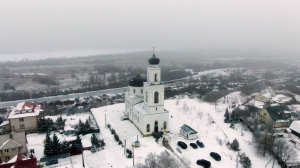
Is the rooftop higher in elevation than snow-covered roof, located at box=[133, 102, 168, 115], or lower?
lower

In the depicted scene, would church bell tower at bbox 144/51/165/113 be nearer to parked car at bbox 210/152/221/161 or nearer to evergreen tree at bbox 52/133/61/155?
parked car at bbox 210/152/221/161

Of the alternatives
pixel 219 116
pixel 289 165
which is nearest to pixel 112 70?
pixel 219 116

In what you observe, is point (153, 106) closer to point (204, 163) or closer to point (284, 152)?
point (204, 163)

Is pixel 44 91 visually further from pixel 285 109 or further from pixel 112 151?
pixel 285 109

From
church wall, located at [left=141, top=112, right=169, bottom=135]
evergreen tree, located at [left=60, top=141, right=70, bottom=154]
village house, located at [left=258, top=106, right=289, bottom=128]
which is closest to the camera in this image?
evergreen tree, located at [left=60, top=141, right=70, bottom=154]

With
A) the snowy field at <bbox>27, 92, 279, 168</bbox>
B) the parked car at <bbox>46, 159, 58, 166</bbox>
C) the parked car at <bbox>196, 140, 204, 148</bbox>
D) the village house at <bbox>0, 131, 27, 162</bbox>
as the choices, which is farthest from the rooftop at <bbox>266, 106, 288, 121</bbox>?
the village house at <bbox>0, 131, 27, 162</bbox>

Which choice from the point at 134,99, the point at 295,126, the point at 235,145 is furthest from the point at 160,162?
the point at 295,126

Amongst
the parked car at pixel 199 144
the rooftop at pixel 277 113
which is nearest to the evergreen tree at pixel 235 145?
the parked car at pixel 199 144
